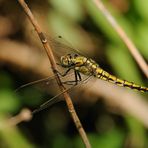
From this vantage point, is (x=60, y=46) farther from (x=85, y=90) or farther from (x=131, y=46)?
(x=131, y=46)

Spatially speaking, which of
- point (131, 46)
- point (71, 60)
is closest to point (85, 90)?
point (71, 60)

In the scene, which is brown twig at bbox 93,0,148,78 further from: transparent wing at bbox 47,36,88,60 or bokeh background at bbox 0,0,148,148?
bokeh background at bbox 0,0,148,148

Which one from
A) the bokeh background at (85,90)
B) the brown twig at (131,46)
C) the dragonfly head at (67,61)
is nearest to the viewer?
the brown twig at (131,46)

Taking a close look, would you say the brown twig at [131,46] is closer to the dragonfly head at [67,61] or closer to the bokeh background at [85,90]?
the dragonfly head at [67,61]

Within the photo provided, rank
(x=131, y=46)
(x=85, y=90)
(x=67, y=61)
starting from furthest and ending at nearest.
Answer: (x=85, y=90) < (x=67, y=61) < (x=131, y=46)

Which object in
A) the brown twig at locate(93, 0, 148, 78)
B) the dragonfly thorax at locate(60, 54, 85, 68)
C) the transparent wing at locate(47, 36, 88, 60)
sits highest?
the transparent wing at locate(47, 36, 88, 60)

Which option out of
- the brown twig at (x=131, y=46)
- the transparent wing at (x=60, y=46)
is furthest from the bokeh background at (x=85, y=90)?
the brown twig at (x=131, y=46)

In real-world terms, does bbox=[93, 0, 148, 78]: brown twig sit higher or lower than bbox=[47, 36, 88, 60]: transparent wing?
lower

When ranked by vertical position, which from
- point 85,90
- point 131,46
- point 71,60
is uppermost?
point 71,60

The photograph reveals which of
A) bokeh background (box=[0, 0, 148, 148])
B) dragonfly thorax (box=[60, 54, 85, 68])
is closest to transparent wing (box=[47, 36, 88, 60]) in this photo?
dragonfly thorax (box=[60, 54, 85, 68])
